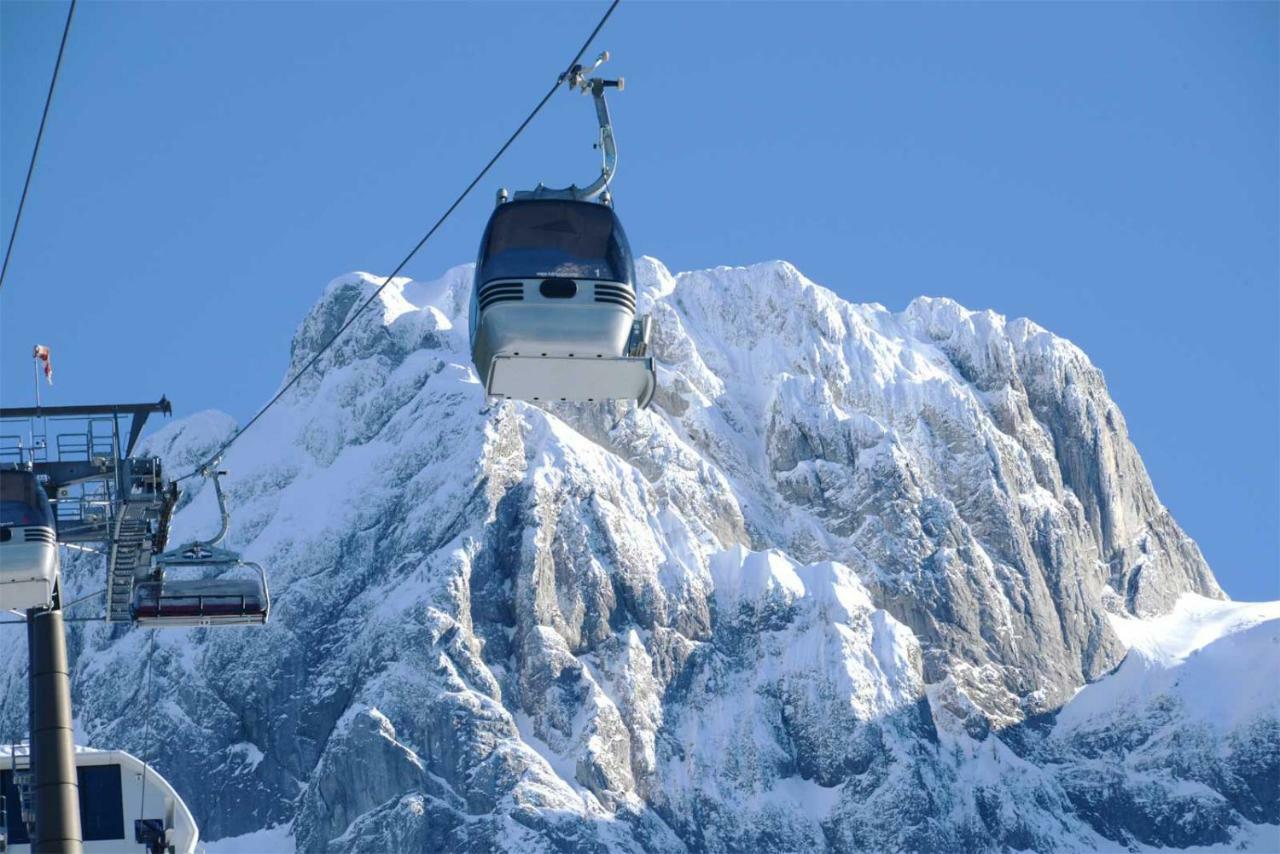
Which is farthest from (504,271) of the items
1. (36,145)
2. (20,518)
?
(20,518)

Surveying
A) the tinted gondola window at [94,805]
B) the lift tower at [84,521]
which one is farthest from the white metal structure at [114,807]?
the lift tower at [84,521]

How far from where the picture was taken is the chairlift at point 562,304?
25.0 meters

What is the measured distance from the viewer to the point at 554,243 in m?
25.7

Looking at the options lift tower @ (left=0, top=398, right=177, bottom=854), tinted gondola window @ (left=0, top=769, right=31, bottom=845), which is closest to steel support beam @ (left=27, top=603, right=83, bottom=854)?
lift tower @ (left=0, top=398, right=177, bottom=854)

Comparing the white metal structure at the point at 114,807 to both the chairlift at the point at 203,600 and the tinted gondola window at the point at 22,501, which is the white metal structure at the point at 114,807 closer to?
the chairlift at the point at 203,600

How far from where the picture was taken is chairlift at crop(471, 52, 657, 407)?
25.0 meters

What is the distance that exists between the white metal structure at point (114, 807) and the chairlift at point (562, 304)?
38.2 metres

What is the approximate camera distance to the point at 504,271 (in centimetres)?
2538

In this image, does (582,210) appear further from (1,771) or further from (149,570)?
(1,771)

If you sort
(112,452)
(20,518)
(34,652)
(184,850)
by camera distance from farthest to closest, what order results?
(184,850)
(112,452)
(34,652)
(20,518)

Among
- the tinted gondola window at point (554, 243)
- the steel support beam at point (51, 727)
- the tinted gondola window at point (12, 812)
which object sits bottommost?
the steel support beam at point (51, 727)

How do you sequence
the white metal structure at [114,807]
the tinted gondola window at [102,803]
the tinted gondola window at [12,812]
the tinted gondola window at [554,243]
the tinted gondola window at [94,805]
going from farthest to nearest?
the tinted gondola window at [102,803] → the tinted gondola window at [94,805] → the white metal structure at [114,807] → the tinted gondola window at [12,812] → the tinted gondola window at [554,243]

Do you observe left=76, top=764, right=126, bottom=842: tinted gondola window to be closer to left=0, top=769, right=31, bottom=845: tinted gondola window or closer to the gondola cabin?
left=0, top=769, right=31, bottom=845: tinted gondola window

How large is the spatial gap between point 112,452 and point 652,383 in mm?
13948
